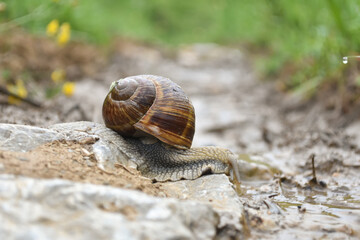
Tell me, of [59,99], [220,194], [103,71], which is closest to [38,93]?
[59,99]

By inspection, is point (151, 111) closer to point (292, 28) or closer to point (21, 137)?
point (21, 137)

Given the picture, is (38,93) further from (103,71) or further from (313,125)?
(313,125)

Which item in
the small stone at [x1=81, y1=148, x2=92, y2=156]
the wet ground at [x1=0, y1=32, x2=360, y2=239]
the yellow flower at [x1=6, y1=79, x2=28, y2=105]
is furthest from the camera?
the yellow flower at [x1=6, y1=79, x2=28, y2=105]

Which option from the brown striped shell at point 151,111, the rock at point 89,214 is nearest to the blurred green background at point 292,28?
the brown striped shell at point 151,111

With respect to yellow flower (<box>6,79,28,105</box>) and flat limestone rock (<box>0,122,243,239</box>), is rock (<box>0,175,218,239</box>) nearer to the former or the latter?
flat limestone rock (<box>0,122,243,239</box>)

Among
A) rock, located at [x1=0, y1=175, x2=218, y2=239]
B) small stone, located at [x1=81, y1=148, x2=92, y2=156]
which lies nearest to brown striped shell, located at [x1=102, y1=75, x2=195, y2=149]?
small stone, located at [x1=81, y1=148, x2=92, y2=156]

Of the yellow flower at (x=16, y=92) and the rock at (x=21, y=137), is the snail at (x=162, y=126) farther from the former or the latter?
the yellow flower at (x=16, y=92)
